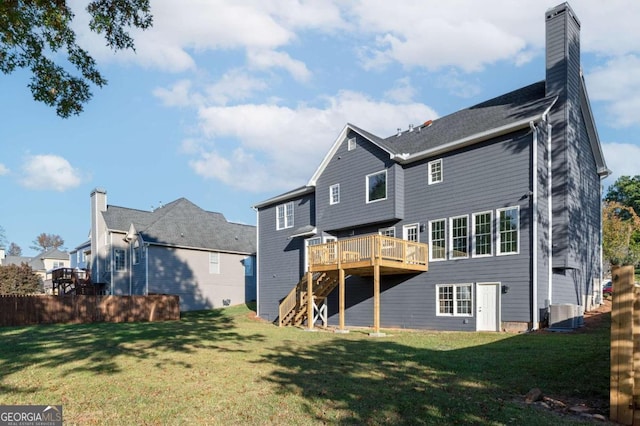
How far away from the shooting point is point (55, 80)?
11.6 metres

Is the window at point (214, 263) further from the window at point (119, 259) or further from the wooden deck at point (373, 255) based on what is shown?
the wooden deck at point (373, 255)

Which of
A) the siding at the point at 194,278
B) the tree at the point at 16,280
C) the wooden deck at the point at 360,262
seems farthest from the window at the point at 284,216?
the tree at the point at 16,280

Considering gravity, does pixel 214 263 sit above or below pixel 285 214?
below

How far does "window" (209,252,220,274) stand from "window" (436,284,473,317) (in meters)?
19.9

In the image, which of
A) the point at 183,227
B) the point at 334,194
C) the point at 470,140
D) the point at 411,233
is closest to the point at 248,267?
the point at 183,227

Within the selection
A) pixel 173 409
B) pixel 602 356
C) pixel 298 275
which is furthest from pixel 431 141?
pixel 173 409

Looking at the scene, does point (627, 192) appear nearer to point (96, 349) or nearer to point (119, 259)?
point (119, 259)

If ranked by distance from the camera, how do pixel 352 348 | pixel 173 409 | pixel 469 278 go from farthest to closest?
pixel 469 278 → pixel 352 348 → pixel 173 409

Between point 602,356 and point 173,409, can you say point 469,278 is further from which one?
point 173,409

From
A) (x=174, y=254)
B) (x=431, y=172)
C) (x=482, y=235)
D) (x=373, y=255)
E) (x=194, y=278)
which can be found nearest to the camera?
(x=482, y=235)

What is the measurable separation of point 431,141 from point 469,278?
20.9ft

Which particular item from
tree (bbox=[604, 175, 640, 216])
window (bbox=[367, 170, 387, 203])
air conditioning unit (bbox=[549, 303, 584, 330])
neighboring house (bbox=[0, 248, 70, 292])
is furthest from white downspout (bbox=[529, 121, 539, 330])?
neighboring house (bbox=[0, 248, 70, 292])

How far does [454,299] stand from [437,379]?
10.8 metres

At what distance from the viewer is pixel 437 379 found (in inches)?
310
